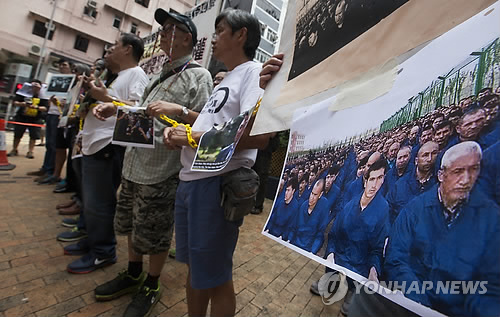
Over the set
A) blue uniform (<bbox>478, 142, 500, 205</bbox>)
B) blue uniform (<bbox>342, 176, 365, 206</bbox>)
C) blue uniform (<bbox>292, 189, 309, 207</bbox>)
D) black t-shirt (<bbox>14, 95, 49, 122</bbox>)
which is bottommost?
blue uniform (<bbox>292, 189, 309, 207</bbox>)

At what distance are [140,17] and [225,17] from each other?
19.5m

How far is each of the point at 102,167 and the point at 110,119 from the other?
39 cm

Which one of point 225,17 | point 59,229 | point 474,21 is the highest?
point 225,17

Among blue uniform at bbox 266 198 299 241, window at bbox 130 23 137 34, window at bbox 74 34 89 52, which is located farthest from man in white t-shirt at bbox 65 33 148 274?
window at bbox 74 34 89 52

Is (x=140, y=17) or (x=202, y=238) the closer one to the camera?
(x=202, y=238)

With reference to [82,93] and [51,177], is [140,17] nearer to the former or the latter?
[51,177]

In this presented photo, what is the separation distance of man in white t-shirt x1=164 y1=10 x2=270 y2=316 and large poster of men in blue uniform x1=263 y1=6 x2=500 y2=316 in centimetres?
59

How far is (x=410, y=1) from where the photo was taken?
1.74ft

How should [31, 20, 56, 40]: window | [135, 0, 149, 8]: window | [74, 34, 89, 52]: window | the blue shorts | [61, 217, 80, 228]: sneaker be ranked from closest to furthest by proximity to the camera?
the blue shorts → [61, 217, 80, 228]: sneaker → [31, 20, 56, 40]: window → [74, 34, 89, 52]: window → [135, 0, 149, 8]: window

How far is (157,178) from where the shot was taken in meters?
1.61

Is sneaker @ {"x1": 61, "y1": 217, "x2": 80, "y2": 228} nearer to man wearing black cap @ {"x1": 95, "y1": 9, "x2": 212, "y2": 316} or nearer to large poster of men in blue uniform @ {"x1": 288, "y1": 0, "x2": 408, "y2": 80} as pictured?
man wearing black cap @ {"x1": 95, "y1": 9, "x2": 212, "y2": 316}

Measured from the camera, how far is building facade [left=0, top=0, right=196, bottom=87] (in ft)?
47.3

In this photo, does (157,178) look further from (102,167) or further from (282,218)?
(282,218)

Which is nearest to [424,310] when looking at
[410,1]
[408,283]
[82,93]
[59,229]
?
[408,283]
